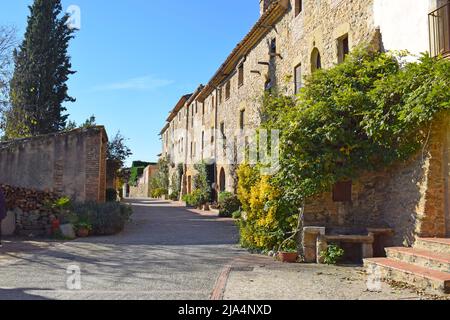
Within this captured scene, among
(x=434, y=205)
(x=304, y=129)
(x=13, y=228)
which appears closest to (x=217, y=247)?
(x=304, y=129)

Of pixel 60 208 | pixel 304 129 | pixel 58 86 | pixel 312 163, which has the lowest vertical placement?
pixel 60 208

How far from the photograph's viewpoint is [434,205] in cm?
709

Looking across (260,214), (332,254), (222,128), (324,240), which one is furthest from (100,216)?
(222,128)

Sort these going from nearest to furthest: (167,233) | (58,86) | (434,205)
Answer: (434,205), (167,233), (58,86)

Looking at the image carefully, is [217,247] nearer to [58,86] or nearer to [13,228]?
[13,228]

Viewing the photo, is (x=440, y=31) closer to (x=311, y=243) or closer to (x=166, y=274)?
(x=311, y=243)

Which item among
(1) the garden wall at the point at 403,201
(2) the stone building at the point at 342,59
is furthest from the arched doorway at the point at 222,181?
(1) the garden wall at the point at 403,201

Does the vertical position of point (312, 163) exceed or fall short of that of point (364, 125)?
it falls short

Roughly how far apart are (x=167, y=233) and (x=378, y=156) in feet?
23.1

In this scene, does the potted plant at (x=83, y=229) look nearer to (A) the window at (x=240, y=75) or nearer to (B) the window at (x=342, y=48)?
(B) the window at (x=342, y=48)

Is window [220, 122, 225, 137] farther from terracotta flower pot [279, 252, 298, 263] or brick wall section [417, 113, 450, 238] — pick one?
brick wall section [417, 113, 450, 238]

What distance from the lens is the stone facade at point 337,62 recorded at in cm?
713

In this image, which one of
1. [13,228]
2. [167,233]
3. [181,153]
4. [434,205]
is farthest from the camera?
[181,153]

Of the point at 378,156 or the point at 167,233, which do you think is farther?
the point at 167,233
